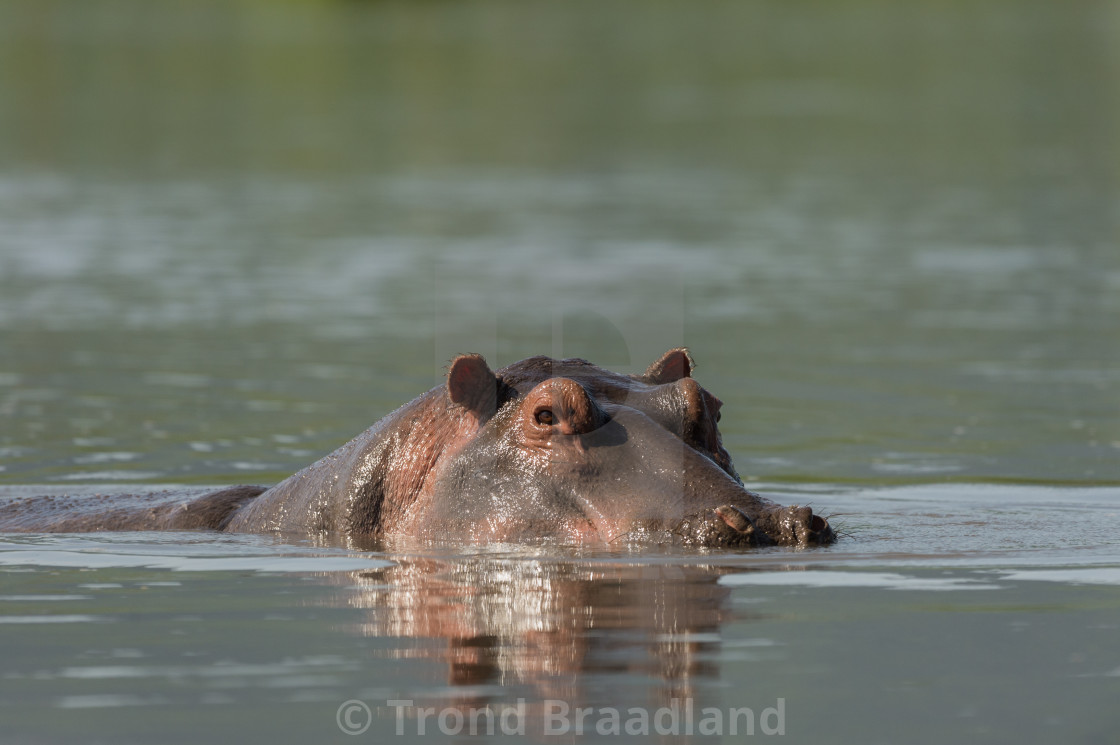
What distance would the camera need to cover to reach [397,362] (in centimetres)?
1888

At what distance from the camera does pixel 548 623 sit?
7699 mm

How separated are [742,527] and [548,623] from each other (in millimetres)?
1256

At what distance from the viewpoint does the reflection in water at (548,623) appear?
6648mm

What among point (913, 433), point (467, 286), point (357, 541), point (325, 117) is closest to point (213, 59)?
point (325, 117)

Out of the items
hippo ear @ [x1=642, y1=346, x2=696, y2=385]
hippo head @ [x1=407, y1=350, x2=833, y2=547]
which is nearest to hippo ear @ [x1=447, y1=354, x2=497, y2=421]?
hippo head @ [x1=407, y1=350, x2=833, y2=547]

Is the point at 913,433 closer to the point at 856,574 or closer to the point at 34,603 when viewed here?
the point at 856,574

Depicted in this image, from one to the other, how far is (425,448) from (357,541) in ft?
2.00

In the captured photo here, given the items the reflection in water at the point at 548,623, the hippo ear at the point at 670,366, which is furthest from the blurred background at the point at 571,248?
the reflection in water at the point at 548,623

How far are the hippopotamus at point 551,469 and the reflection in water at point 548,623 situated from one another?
0.69ft

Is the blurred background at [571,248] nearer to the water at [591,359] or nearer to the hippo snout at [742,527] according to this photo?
the water at [591,359]

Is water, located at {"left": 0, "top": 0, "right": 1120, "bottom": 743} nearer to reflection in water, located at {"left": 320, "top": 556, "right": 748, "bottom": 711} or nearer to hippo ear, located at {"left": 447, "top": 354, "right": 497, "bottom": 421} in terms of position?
reflection in water, located at {"left": 320, "top": 556, "right": 748, "bottom": 711}

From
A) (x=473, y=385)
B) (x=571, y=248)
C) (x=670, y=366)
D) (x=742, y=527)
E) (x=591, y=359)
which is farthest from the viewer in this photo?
(x=571, y=248)

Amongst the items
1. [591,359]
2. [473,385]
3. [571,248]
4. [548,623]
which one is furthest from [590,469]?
[571,248]

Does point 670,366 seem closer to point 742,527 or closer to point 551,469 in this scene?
point 551,469
